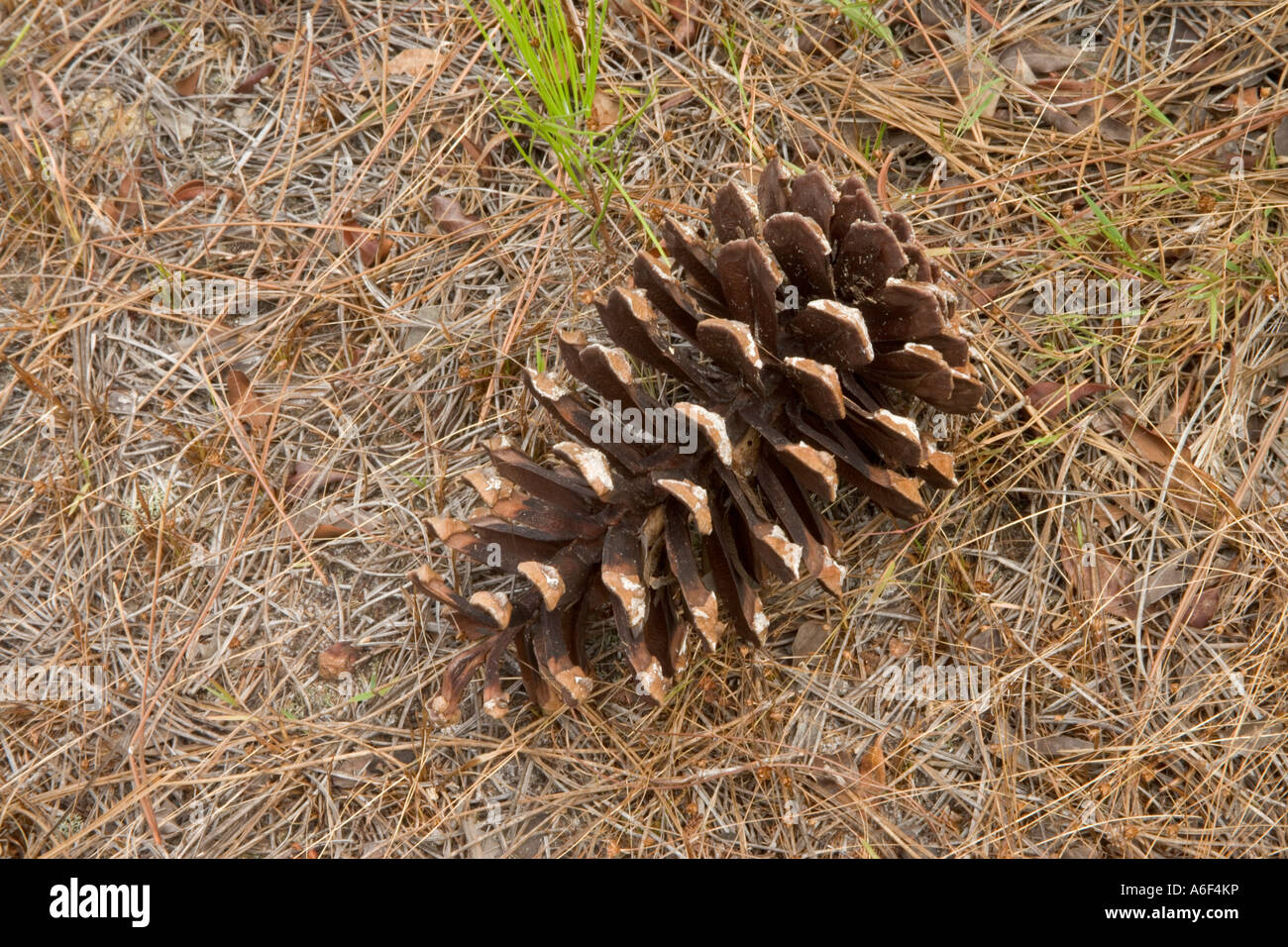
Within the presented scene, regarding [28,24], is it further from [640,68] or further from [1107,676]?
[1107,676]

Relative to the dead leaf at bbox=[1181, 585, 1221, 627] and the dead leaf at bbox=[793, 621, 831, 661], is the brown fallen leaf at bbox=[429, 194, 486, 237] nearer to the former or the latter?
the dead leaf at bbox=[793, 621, 831, 661]

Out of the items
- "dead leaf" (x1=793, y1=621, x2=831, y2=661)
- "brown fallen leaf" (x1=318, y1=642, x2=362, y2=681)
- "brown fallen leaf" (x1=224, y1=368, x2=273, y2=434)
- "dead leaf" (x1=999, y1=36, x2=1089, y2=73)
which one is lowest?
"brown fallen leaf" (x1=318, y1=642, x2=362, y2=681)

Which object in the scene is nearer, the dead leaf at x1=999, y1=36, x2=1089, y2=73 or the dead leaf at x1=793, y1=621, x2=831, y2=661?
the dead leaf at x1=793, y1=621, x2=831, y2=661

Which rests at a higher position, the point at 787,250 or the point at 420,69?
the point at 420,69

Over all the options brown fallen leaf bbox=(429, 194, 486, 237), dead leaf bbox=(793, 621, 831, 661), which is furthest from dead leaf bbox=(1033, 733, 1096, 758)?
brown fallen leaf bbox=(429, 194, 486, 237)
